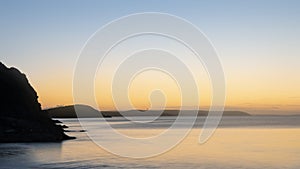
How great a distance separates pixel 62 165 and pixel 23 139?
3105 centimetres

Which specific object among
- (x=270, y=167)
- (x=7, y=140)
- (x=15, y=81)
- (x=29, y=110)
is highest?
(x=15, y=81)

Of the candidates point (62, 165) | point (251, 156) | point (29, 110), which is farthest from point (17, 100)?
point (251, 156)

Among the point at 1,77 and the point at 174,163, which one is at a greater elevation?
the point at 1,77

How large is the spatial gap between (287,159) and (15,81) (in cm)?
5285

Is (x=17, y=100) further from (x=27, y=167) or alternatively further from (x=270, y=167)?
(x=270, y=167)

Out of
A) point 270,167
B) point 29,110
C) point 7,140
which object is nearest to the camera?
point 270,167

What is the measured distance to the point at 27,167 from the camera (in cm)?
3547

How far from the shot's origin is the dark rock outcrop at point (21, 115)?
64.8 metres

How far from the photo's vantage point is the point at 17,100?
72.9m

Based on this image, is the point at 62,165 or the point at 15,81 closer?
the point at 62,165

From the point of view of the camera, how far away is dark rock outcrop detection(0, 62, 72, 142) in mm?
64812

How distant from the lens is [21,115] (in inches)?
2756

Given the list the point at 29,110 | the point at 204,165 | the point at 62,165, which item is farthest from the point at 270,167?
the point at 29,110

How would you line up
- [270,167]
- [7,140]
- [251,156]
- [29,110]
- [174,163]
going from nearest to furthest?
[270,167] < [174,163] < [251,156] < [7,140] < [29,110]
